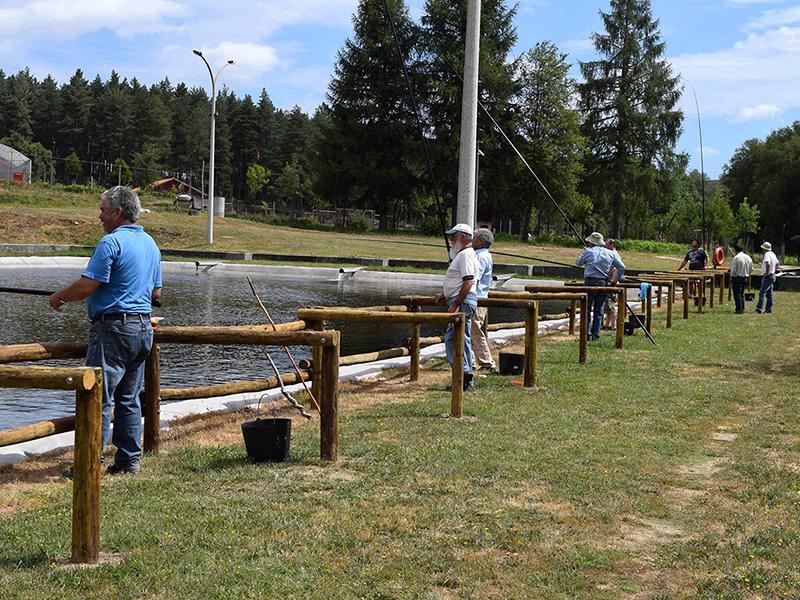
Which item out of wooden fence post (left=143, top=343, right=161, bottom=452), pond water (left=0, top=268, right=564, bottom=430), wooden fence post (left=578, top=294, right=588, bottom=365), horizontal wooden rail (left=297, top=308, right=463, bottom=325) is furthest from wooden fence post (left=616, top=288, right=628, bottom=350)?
wooden fence post (left=143, top=343, right=161, bottom=452)

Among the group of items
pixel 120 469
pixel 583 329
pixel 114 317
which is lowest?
pixel 120 469

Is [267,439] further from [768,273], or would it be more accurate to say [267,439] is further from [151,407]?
[768,273]

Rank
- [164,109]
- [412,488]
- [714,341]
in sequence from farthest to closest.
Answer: [164,109] → [714,341] → [412,488]

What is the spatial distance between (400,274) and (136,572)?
1081 inches

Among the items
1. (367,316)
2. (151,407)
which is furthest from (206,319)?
(151,407)

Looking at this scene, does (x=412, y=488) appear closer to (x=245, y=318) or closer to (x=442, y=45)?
(x=245, y=318)

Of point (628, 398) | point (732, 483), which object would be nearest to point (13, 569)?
point (732, 483)

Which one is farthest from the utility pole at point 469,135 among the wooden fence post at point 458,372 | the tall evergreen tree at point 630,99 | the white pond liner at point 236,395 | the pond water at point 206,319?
the tall evergreen tree at point 630,99

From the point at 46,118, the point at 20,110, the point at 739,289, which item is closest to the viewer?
the point at 739,289

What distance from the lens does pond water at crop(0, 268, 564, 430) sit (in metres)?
9.74

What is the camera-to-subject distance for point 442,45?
61.1m

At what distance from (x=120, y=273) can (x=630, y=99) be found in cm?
6392

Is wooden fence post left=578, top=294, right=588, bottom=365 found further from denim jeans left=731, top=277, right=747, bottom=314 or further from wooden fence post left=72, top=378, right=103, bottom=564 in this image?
denim jeans left=731, top=277, right=747, bottom=314

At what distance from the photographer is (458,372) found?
795 cm
